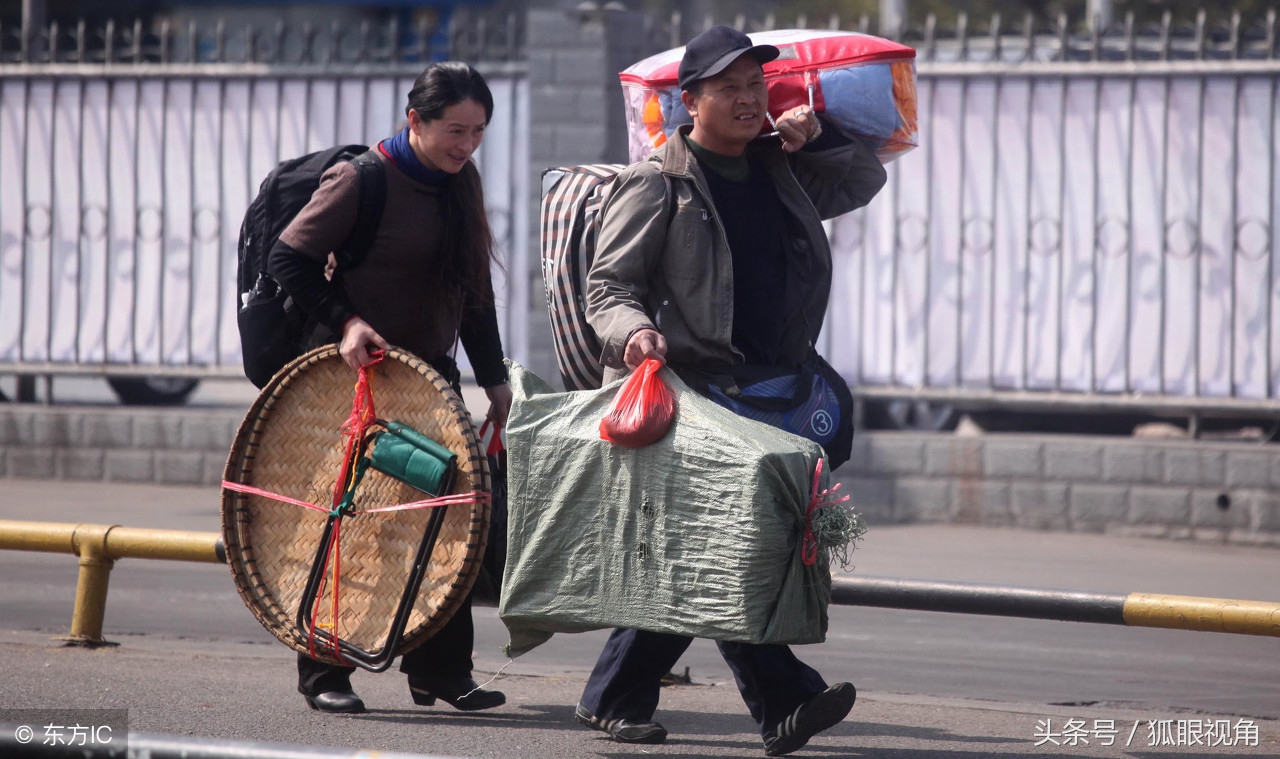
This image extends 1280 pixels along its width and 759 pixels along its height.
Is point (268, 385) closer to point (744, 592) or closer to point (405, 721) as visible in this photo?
point (405, 721)

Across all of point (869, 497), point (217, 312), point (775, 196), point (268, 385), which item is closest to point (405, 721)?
point (268, 385)

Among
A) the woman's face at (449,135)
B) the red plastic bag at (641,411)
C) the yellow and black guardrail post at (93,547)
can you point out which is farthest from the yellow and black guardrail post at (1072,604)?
the yellow and black guardrail post at (93,547)

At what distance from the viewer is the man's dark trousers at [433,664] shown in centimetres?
472

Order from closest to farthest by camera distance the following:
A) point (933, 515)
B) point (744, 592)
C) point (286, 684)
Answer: point (744, 592) → point (286, 684) → point (933, 515)

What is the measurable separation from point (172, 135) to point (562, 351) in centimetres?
663

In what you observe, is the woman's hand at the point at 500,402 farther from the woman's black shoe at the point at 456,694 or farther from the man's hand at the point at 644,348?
the man's hand at the point at 644,348

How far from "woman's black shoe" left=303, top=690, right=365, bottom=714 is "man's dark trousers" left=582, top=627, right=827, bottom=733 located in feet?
2.34

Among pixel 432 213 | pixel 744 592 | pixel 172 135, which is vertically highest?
pixel 172 135

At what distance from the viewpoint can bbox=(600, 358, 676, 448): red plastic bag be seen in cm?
389

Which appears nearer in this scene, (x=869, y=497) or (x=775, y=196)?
(x=775, y=196)

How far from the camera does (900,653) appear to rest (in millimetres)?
6117

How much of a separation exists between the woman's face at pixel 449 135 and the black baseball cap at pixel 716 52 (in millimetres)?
685

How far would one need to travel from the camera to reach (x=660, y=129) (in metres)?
4.62

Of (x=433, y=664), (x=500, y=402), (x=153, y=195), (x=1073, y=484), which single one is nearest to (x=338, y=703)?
(x=433, y=664)
